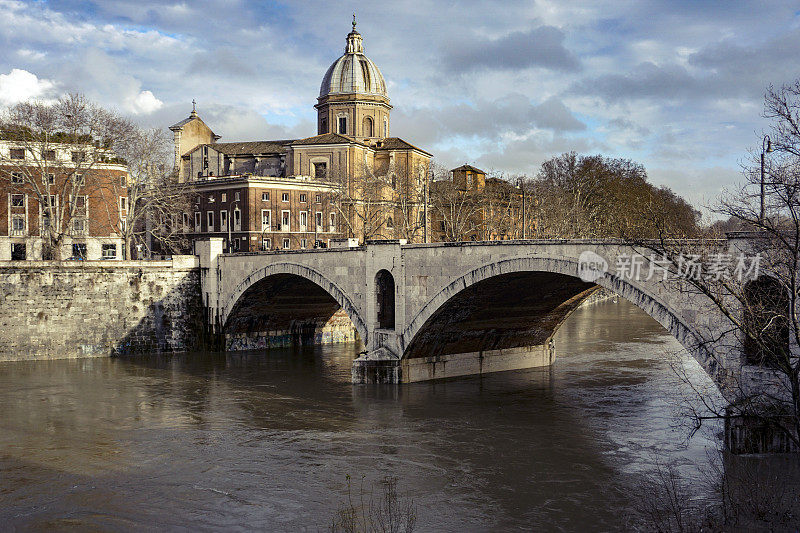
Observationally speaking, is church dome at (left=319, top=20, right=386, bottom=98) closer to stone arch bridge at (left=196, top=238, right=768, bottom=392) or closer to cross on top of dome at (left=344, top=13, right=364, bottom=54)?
cross on top of dome at (left=344, top=13, right=364, bottom=54)

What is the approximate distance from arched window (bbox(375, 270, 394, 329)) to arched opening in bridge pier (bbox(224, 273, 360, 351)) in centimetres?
A: 687

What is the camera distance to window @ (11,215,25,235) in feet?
A: 155

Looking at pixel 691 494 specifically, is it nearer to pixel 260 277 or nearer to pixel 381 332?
pixel 381 332

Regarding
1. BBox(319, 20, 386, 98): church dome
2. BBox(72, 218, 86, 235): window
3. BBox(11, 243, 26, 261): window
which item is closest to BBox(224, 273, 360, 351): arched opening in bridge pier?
BBox(72, 218, 86, 235): window

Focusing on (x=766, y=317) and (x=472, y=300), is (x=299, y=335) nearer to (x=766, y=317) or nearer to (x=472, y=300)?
(x=472, y=300)

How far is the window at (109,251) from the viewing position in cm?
4981

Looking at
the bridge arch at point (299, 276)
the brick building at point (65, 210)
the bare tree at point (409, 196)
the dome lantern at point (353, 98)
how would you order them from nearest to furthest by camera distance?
the bridge arch at point (299, 276) < the brick building at point (65, 210) < the bare tree at point (409, 196) < the dome lantern at point (353, 98)

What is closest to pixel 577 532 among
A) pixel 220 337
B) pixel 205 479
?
pixel 205 479

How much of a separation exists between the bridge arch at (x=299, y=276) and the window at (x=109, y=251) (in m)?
16.5

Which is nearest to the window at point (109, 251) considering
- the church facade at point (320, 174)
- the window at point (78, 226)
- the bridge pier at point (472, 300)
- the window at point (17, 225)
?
the window at point (78, 226)

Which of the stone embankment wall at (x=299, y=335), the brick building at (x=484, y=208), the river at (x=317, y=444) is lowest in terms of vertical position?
the river at (x=317, y=444)

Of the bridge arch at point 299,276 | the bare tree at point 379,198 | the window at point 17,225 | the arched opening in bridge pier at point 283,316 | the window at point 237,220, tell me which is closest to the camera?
the bridge arch at point 299,276

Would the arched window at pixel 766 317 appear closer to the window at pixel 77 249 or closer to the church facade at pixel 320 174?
the church facade at pixel 320 174

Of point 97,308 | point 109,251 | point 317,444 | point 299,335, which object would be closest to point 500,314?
point 317,444
